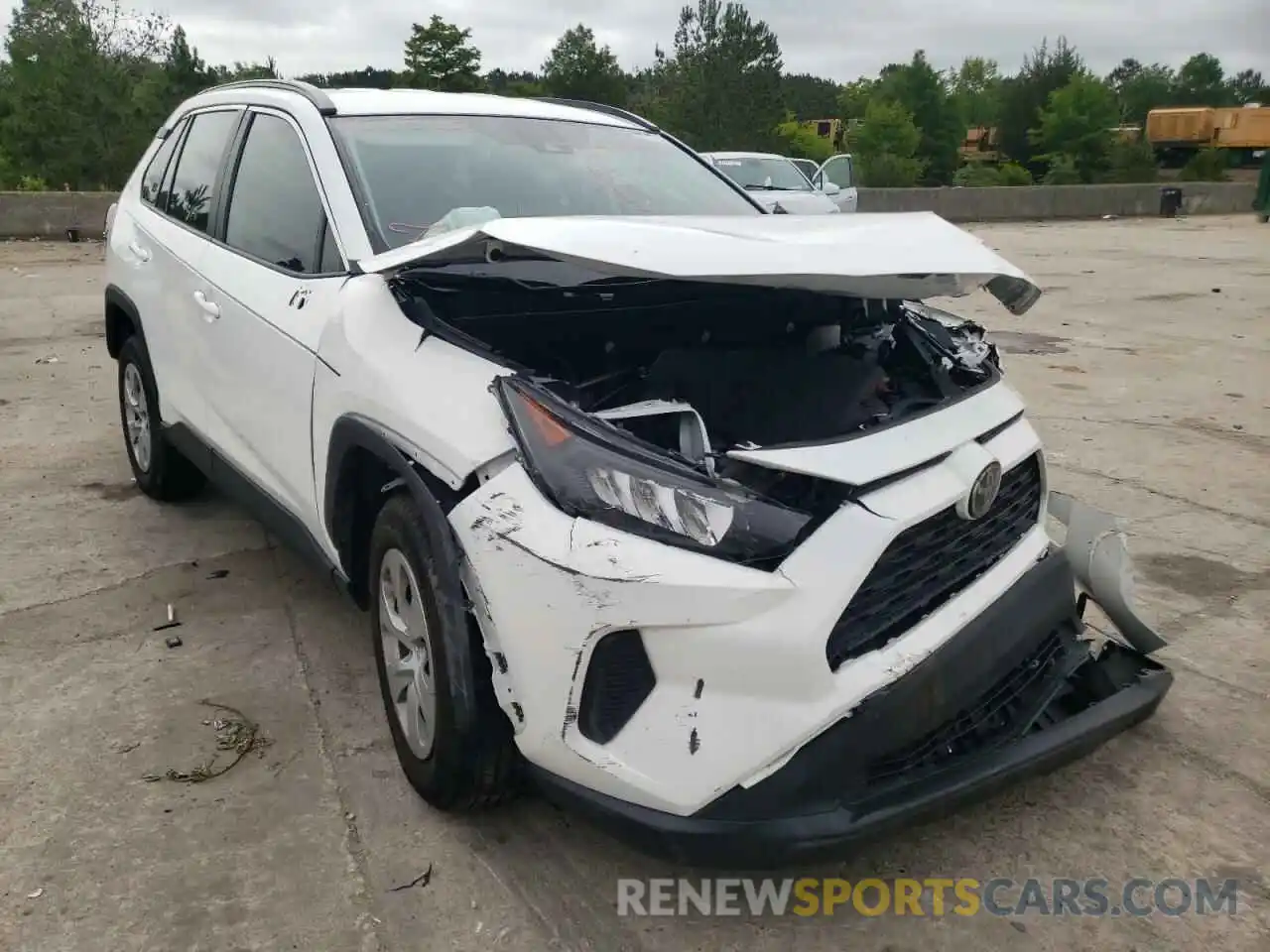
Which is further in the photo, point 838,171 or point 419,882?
point 838,171

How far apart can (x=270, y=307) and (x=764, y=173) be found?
12583 millimetres

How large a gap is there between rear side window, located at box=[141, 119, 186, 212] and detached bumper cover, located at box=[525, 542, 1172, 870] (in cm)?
368

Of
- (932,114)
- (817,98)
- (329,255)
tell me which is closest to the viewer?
(329,255)

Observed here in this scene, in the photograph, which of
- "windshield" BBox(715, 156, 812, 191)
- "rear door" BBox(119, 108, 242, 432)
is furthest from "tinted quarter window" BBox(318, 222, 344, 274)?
"windshield" BBox(715, 156, 812, 191)

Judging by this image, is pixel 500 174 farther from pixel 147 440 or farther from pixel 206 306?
pixel 147 440

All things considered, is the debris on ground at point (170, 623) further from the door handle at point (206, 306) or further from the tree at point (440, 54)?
the tree at point (440, 54)

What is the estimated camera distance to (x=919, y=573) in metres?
2.29

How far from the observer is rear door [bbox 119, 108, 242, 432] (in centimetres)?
403

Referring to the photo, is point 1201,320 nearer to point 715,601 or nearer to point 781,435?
point 781,435

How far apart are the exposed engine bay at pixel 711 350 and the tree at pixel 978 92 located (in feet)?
253

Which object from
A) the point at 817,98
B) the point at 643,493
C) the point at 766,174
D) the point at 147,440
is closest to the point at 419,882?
the point at 643,493

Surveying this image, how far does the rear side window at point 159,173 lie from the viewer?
4.75 meters

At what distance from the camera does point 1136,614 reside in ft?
9.92

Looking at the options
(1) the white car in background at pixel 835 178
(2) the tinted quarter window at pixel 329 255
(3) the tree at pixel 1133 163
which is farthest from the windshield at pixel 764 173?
(3) the tree at pixel 1133 163
